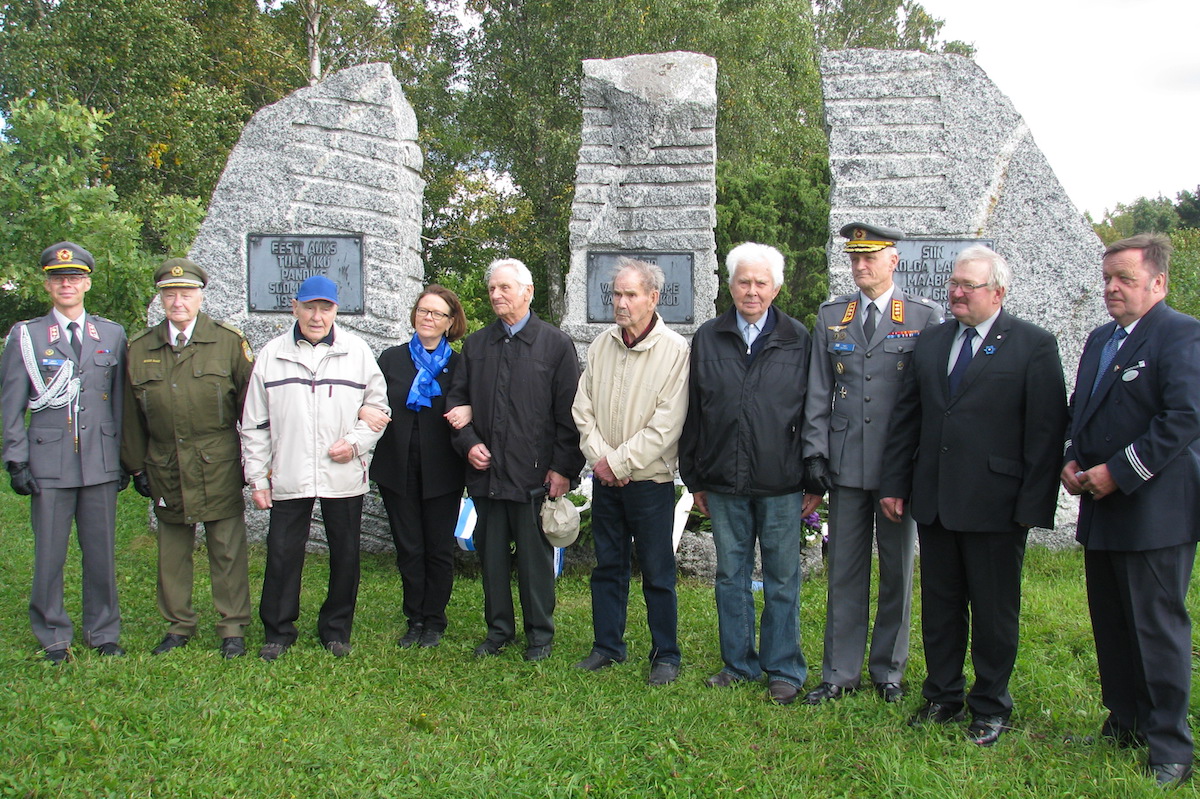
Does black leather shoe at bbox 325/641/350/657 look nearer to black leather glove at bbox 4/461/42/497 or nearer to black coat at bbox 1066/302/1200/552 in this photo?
black leather glove at bbox 4/461/42/497

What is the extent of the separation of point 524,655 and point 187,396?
1925 millimetres

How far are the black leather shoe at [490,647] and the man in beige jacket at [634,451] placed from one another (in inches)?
17.2

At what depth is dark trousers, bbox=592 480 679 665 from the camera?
3.79 m

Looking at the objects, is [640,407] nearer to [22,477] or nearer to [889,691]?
[889,691]

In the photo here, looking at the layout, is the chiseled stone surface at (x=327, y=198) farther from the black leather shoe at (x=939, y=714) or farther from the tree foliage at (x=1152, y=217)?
the tree foliage at (x=1152, y=217)

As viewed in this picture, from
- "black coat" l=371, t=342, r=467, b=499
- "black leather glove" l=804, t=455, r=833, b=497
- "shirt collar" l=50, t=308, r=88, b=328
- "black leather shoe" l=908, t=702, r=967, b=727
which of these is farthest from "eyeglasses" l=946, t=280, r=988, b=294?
"shirt collar" l=50, t=308, r=88, b=328

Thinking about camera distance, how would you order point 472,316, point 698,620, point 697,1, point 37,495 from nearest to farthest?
point 37,495 → point 698,620 → point 472,316 → point 697,1

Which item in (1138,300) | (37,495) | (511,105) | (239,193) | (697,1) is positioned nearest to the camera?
(1138,300)

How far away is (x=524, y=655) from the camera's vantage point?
4.09m

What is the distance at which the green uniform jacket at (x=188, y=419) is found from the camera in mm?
4012

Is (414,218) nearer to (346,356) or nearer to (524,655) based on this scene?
(346,356)

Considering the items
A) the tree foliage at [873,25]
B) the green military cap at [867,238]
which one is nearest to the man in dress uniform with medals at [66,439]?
the green military cap at [867,238]

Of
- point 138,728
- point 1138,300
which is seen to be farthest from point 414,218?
point 1138,300

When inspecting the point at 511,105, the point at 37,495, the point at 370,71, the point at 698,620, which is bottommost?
the point at 698,620
